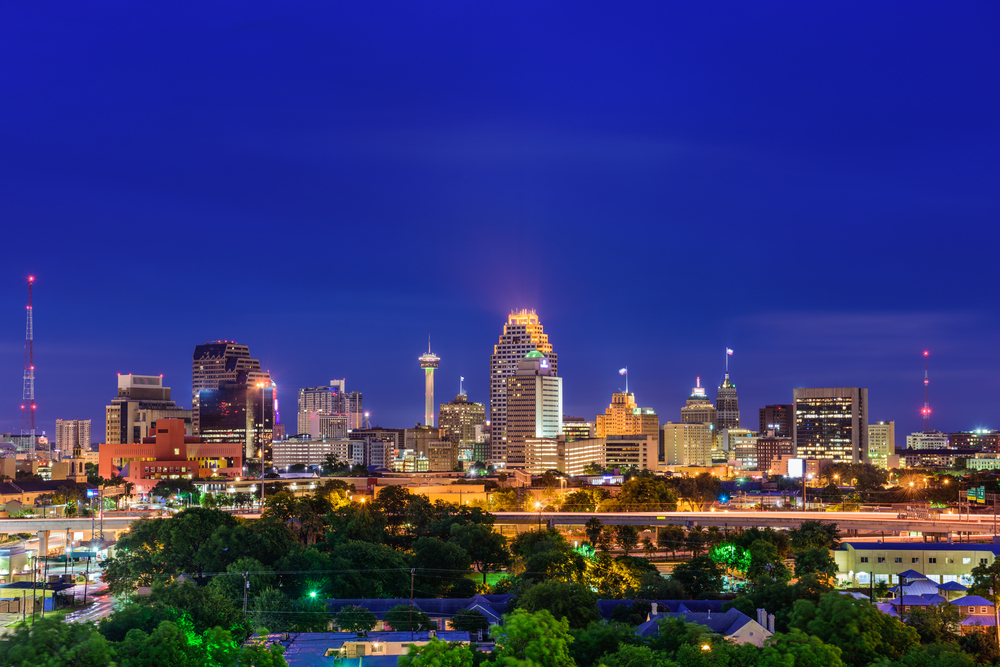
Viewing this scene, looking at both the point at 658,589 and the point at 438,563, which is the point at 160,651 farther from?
the point at 438,563

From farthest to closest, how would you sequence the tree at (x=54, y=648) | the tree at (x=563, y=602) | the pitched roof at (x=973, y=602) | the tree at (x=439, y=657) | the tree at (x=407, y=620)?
1. the pitched roof at (x=973, y=602)
2. the tree at (x=407, y=620)
3. the tree at (x=563, y=602)
4. the tree at (x=439, y=657)
5. the tree at (x=54, y=648)

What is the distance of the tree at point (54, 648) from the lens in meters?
27.5

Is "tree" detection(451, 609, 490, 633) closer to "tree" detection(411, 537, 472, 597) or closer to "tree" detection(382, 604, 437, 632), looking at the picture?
"tree" detection(382, 604, 437, 632)

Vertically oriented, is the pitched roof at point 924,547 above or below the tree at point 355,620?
above

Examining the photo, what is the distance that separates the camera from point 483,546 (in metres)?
63.8

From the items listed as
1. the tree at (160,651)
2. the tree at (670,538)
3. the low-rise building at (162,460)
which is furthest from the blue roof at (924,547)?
the low-rise building at (162,460)

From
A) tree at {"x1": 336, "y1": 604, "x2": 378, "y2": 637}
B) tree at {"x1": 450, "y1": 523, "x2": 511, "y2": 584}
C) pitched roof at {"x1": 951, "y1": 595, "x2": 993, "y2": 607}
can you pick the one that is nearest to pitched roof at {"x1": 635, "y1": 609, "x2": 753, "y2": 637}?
tree at {"x1": 336, "y1": 604, "x2": 378, "y2": 637}

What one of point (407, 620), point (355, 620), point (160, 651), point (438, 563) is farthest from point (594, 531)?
point (160, 651)

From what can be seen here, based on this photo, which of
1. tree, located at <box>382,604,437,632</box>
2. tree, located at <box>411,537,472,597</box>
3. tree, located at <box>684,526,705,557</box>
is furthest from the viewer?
tree, located at <box>684,526,705,557</box>

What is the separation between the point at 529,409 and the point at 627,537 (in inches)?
4079

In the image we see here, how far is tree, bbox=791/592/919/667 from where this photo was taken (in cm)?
3375

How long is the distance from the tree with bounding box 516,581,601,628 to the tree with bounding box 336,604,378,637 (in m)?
6.58

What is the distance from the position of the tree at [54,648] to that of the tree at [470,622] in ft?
54.1

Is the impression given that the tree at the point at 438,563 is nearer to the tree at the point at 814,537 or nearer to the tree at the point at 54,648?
the tree at the point at 814,537
